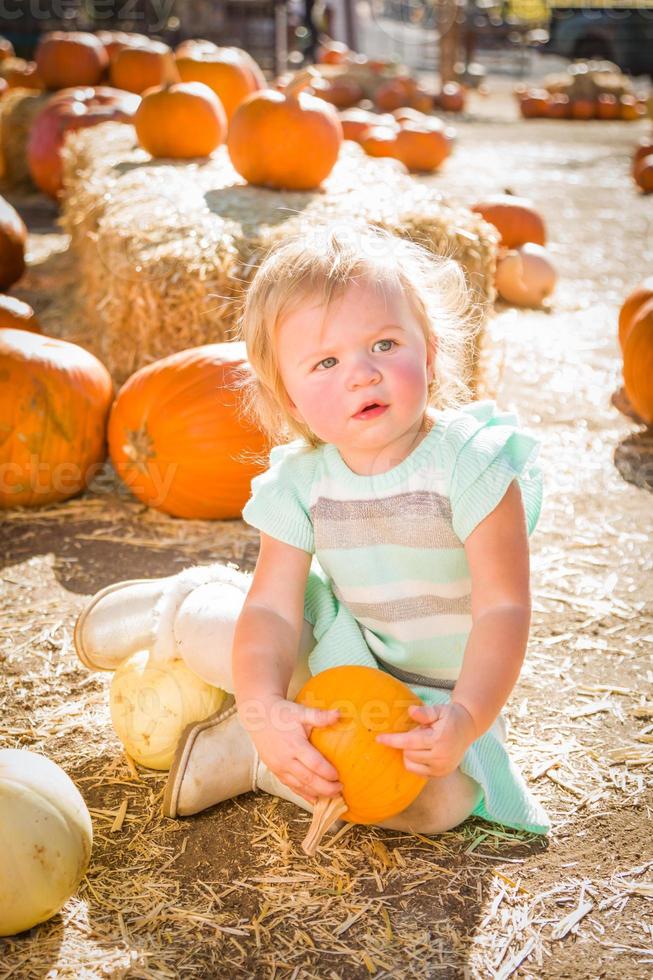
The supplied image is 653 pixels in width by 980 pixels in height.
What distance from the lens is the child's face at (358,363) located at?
72.2 inches

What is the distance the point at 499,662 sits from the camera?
1.78m

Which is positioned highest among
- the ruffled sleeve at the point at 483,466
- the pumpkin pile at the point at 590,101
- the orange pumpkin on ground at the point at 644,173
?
the ruffled sleeve at the point at 483,466

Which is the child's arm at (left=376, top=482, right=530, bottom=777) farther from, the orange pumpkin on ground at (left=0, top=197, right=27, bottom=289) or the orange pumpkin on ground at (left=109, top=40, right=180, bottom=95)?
the orange pumpkin on ground at (left=109, top=40, right=180, bottom=95)

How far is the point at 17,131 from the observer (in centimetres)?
903

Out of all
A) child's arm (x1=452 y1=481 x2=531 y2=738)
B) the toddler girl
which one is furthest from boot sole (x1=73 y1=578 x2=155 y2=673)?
child's arm (x1=452 y1=481 x2=531 y2=738)

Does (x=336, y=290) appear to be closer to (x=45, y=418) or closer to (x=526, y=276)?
(x=45, y=418)

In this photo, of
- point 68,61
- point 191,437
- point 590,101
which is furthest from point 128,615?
point 590,101

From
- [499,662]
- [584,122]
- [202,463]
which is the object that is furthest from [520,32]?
[499,662]


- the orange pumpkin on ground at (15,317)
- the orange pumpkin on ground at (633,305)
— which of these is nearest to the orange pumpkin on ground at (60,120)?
the orange pumpkin on ground at (15,317)

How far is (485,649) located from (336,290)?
0.73 metres

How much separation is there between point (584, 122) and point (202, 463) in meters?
15.9

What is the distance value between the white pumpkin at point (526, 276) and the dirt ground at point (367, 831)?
2458mm

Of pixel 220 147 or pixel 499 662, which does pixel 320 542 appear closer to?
pixel 499 662

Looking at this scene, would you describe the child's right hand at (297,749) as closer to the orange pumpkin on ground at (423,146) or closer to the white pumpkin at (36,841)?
the white pumpkin at (36,841)
